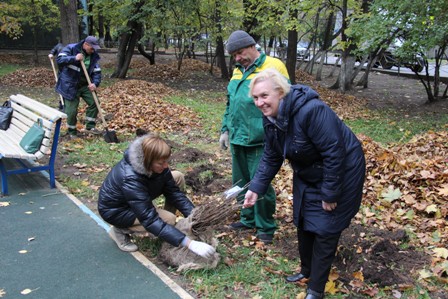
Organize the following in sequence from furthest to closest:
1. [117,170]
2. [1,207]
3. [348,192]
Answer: [1,207] < [117,170] < [348,192]

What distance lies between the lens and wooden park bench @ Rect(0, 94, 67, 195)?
473 cm

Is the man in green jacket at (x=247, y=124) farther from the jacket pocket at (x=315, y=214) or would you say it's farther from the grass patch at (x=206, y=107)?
the grass patch at (x=206, y=107)

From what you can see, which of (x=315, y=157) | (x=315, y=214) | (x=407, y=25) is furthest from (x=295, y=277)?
(x=407, y=25)

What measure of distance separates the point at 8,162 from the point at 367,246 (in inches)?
196

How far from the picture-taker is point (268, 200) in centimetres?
382

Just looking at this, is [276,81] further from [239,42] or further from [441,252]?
[441,252]

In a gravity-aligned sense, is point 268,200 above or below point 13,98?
below

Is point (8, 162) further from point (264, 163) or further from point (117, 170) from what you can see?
point (264, 163)

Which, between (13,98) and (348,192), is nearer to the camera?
(348,192)

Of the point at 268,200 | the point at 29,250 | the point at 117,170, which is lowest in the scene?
the point at 29,250

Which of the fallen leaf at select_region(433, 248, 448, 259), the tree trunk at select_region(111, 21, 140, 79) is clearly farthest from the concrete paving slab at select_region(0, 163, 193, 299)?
the tree trunk at select_region(111, 21, 140, 79)

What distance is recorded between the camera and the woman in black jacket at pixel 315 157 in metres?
2.49

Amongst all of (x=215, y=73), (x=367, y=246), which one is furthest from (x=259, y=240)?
(x=215, y=73)

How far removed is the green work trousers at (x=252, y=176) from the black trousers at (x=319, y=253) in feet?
2.56
